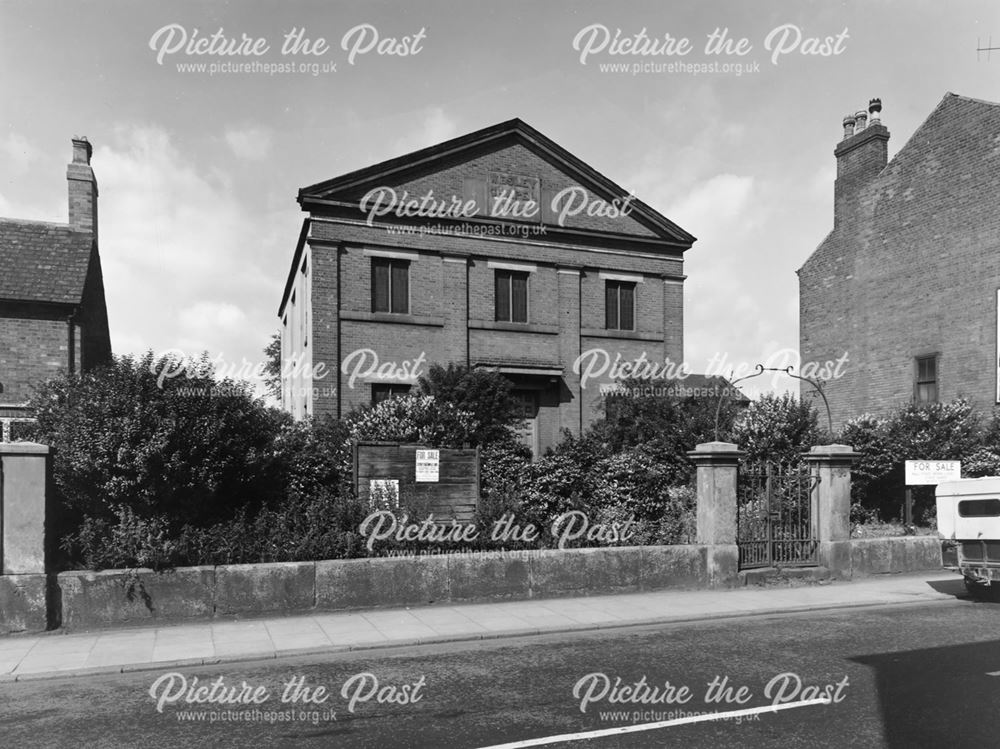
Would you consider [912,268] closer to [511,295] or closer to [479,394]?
[511,295]

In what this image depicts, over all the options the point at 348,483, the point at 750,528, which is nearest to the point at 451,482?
the point at 348,483

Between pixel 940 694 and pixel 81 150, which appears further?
pixel 81 150

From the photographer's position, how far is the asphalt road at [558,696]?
5.43 metres

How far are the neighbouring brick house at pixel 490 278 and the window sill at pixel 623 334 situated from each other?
47mm

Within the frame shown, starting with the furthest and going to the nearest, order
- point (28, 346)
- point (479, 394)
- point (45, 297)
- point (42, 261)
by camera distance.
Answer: point (42, 261), point (479, 394), point (45, 297), point (28, 346)

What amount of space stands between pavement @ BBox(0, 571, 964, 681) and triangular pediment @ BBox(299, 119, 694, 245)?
14033 millimetres

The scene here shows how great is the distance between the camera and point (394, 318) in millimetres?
21234

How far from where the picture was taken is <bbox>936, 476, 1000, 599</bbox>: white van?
10.5 metres

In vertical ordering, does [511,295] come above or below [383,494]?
above

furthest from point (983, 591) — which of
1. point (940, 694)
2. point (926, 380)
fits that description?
point (926, 380)

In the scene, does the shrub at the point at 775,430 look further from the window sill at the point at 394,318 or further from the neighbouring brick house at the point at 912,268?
the window sill at the point at 394,318

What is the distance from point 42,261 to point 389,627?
605 inches

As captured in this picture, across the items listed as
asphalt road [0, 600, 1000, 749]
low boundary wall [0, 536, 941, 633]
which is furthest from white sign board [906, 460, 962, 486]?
Answer: asphalt road [0, 600, 1000, 749]

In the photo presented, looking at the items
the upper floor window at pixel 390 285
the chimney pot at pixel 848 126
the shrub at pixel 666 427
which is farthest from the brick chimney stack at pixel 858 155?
the upper floor window at pixel 390 285
